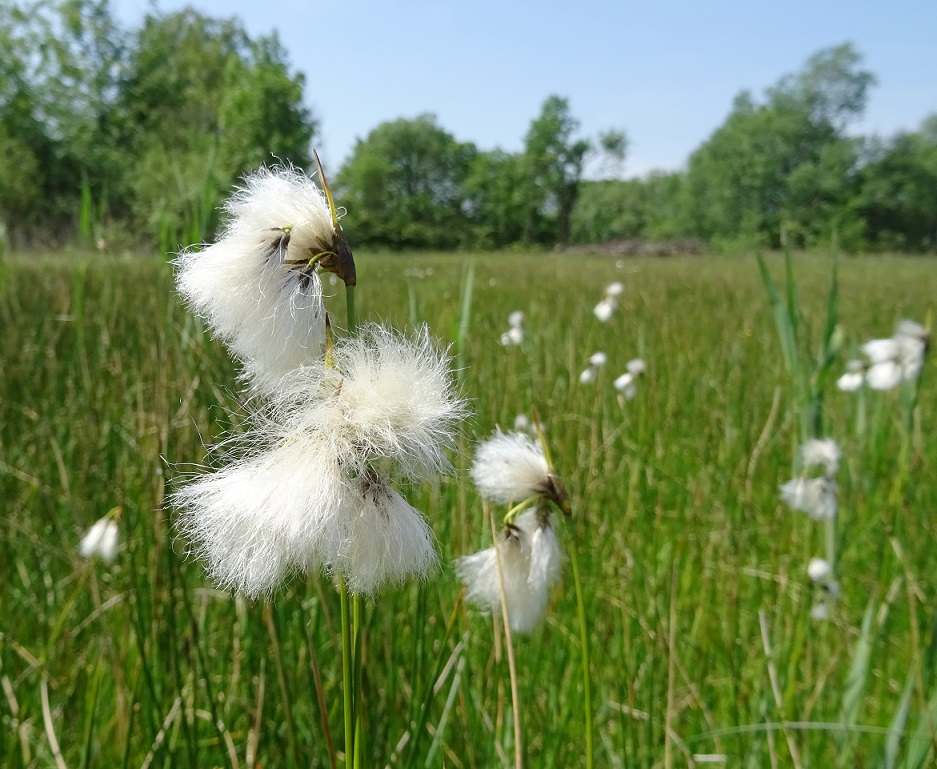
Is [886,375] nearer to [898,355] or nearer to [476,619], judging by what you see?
[898,355]

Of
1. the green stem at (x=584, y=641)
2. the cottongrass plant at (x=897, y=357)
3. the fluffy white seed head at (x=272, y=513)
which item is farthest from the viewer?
the cottongrass plant at (x=897, y=357)

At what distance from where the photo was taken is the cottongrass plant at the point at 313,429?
1.06 ft

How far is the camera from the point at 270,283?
1.28ft

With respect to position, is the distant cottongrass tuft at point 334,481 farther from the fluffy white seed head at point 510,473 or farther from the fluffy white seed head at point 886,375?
the fluffy white seed head at point 886,375

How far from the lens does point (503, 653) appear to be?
1.09m

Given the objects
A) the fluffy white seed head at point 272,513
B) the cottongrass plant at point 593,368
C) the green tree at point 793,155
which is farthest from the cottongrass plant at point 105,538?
the green tree at point 793,155

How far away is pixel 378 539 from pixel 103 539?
0.99 m

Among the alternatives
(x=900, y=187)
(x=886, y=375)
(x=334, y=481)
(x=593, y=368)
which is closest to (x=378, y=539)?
(x=334, y=481)

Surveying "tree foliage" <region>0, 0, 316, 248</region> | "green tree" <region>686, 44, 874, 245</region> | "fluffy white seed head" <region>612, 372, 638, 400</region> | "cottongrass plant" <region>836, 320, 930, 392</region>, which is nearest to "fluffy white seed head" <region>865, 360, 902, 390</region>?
"cottongrass plant" <region>836, 320, 930, 392</region>

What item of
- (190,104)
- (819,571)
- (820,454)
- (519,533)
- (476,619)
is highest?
(190,104)

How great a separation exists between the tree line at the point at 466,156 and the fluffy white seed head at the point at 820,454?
57.7 feet

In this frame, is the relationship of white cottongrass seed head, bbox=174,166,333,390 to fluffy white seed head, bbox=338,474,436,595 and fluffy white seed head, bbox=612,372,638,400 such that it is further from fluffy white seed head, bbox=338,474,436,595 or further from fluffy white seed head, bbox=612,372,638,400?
fluffy white seed head, bbox=612,372,638,400

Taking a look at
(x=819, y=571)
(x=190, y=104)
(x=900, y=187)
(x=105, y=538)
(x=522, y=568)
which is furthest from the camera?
(x=900, y=187)

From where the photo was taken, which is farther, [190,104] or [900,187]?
[900,187]
